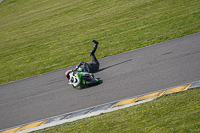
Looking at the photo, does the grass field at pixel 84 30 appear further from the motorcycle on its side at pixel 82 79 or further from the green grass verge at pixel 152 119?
the green grass verge at pixel 152 119

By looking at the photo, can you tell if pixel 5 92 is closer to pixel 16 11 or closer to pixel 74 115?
pixel 74 115

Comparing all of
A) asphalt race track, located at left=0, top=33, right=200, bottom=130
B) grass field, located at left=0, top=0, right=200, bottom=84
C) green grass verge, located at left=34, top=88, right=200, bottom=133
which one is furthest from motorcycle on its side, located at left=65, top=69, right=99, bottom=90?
grass field, located at left=0, top=0, right=200, bottom=84

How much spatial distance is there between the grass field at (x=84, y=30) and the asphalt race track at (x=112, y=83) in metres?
1.97

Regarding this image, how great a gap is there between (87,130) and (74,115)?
7.67ft

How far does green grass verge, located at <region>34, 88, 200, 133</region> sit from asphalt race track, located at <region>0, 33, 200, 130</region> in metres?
1.99

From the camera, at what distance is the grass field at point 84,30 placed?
17.6 m

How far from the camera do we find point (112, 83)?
11.4 metres

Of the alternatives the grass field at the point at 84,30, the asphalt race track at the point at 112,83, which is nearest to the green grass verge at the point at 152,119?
the asphalt race track at the point at 112,83

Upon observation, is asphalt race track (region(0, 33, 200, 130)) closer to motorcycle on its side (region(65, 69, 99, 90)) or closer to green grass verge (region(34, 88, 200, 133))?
motorcycle on its side (region(65, 69, 99, 90))

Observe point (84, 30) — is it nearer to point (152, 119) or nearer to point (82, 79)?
point (82, 79)

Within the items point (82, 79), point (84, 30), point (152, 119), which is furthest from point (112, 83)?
point (84, 30)

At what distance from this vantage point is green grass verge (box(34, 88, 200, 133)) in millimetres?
5637

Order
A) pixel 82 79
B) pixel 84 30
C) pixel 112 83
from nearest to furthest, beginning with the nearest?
pixel 112 83 < pixel 82 79 < pixel 84 30

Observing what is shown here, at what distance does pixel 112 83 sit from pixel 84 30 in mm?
13247
